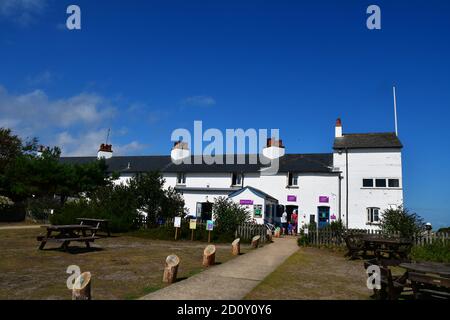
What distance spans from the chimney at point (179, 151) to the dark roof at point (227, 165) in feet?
2.96

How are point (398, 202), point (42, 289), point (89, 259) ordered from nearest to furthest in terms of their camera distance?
point (42, 289) < point (89, 259) < point (398, 202)

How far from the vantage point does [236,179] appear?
3484 centimetres

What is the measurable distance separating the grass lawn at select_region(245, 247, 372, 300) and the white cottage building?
1372 centimetres

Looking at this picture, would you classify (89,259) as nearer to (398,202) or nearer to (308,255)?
(308,255)

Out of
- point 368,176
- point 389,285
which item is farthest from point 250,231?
point 368,176

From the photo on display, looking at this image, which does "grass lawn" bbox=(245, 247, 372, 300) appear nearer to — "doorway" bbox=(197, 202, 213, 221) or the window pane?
the window pane

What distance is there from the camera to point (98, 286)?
27.4ft

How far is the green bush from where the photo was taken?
14.5 meters

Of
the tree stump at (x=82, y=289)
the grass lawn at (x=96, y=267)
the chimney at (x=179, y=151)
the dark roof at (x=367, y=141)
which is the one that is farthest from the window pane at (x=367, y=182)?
the tree stump at (x=82, y=289)

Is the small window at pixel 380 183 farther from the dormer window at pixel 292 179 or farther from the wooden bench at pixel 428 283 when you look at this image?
the wooden bench at pixel 428 283

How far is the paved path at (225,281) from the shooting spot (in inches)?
295
